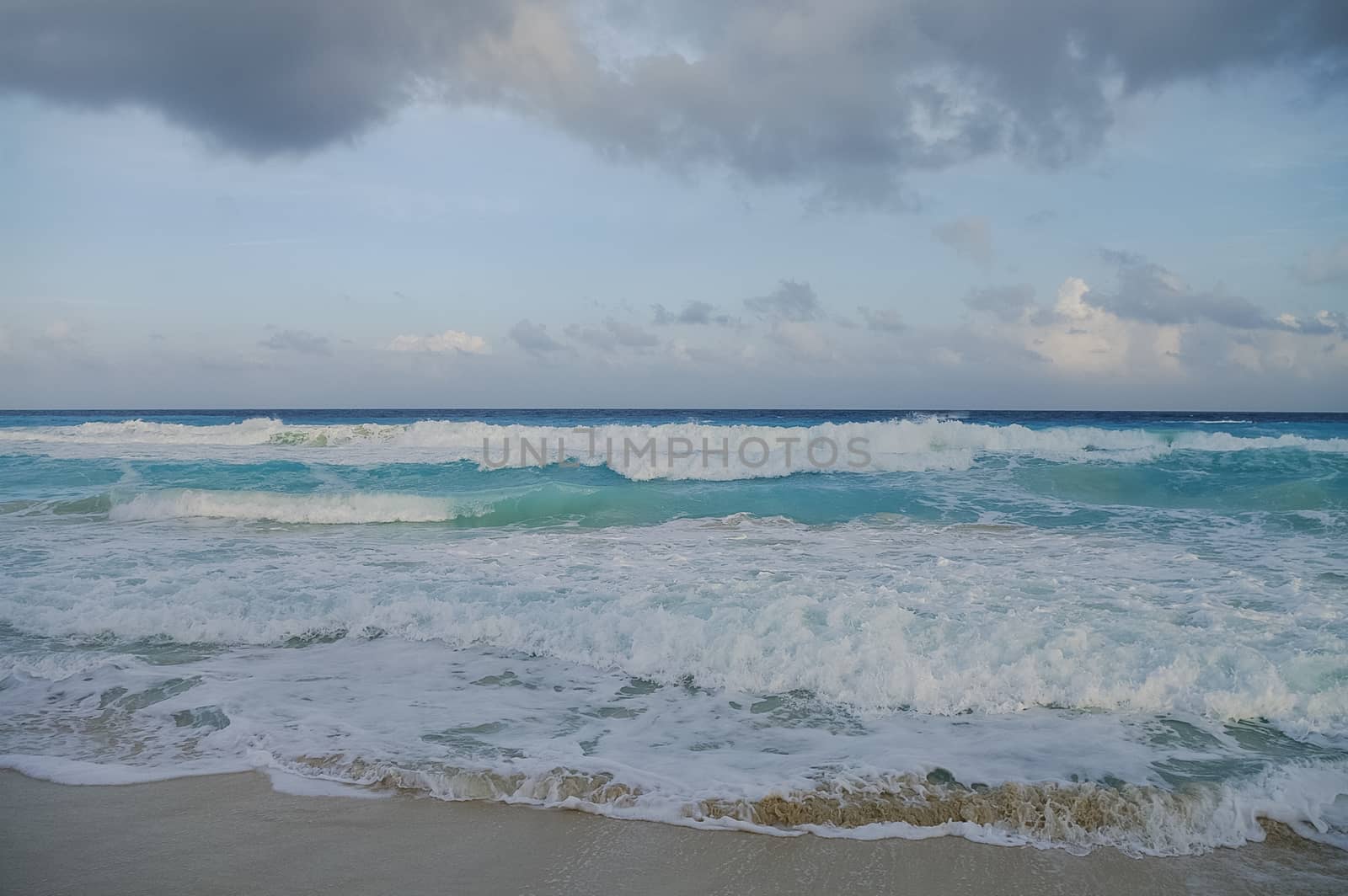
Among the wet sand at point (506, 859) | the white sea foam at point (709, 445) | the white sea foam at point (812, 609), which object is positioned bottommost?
the wet sand at point (506, 859)

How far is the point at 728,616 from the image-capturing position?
6465 millimetres

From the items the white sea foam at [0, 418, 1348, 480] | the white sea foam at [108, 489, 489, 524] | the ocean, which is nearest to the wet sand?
the ocean

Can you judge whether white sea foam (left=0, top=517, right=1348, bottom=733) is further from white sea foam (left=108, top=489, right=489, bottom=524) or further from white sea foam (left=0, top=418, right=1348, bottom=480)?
white sea foam (left=0, top=418, right=1348, bottom=480)

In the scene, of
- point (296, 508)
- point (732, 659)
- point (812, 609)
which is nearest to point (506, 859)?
point (732, 659)

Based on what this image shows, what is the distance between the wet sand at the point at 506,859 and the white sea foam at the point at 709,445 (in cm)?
1336

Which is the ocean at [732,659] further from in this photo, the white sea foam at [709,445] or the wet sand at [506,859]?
the white sea foam at [709,445]

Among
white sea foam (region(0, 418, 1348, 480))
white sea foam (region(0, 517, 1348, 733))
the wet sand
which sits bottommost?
the wet sand

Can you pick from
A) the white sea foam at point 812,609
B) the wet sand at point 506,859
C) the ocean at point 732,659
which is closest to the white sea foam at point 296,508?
the ocean at point 732,659

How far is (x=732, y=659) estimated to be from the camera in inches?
224

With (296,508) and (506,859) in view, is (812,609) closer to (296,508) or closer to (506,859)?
(506,859)

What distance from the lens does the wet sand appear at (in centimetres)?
310

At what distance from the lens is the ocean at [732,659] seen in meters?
3.85

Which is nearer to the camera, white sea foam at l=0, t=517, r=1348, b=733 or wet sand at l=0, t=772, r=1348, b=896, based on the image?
wet sand at l=0, t=772, r=1348, b=896

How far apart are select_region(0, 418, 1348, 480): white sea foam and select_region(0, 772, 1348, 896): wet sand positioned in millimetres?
13361
